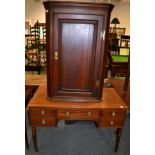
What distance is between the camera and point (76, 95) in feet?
5.31

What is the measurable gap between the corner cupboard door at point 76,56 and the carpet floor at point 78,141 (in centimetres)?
67

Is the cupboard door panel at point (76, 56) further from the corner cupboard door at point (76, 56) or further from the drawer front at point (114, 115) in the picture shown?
the drawer front at point (114, 115)

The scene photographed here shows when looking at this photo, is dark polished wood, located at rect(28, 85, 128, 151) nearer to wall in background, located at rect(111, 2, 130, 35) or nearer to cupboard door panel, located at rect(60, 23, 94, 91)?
cupboard door panel, located at rect(60, 23, 94, 91)

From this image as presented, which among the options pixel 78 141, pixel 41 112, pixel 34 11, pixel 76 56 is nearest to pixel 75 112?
pixel 41 112

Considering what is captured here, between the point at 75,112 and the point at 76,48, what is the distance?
0.58 metres

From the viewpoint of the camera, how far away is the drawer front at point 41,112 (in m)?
1.56

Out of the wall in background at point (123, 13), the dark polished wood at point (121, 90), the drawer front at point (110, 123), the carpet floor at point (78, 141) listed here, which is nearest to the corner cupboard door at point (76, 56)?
the drawer front at point (110, 123)

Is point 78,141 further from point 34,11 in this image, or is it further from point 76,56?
point 34,11

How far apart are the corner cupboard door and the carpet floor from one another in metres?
0.67

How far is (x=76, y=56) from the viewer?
1.51 metres

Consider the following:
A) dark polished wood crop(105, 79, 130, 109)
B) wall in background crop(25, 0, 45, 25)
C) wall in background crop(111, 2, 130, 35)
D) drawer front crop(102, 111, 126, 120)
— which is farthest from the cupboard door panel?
wall in background crop(111, 2, 130, 35)

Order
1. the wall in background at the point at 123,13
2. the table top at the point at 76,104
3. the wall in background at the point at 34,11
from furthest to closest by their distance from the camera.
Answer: the wall in background at the point at 123,13
the wall in background at the point at 34,11
the table top at the point at 76,104
